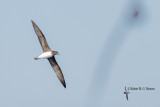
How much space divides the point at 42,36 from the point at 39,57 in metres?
4.09

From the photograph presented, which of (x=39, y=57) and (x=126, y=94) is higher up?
(x=39, y=57)

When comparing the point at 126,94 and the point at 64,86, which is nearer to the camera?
the point at 64,86

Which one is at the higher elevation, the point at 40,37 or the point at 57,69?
the point at 40,37

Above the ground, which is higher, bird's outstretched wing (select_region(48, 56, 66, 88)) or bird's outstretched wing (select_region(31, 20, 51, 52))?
bird's outstretched wing (select_region(31, 20, 51, 52))

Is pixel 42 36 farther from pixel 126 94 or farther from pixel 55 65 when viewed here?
pixel 126 94

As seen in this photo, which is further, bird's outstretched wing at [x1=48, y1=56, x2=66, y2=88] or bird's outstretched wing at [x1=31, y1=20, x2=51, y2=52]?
bird's outstretched wing at [x1=48, y1=56, x2=66, y2=88]

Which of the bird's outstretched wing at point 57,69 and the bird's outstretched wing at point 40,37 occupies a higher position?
the bird's outstretched wing at point 40,37

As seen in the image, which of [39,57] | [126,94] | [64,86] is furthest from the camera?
[126,94]

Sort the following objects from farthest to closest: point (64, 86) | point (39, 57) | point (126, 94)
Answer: point (126, 94)
point (64, 86)
point (39, 57)

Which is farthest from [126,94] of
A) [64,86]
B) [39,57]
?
[39,57]

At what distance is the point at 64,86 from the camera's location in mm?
99438

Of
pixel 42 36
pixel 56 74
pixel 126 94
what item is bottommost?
pixel 126 94

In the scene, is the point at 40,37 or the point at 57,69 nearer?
the point at 40,37

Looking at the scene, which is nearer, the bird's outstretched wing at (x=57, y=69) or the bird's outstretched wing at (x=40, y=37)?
the bird's outstretched wing at (x=40, y=37)
